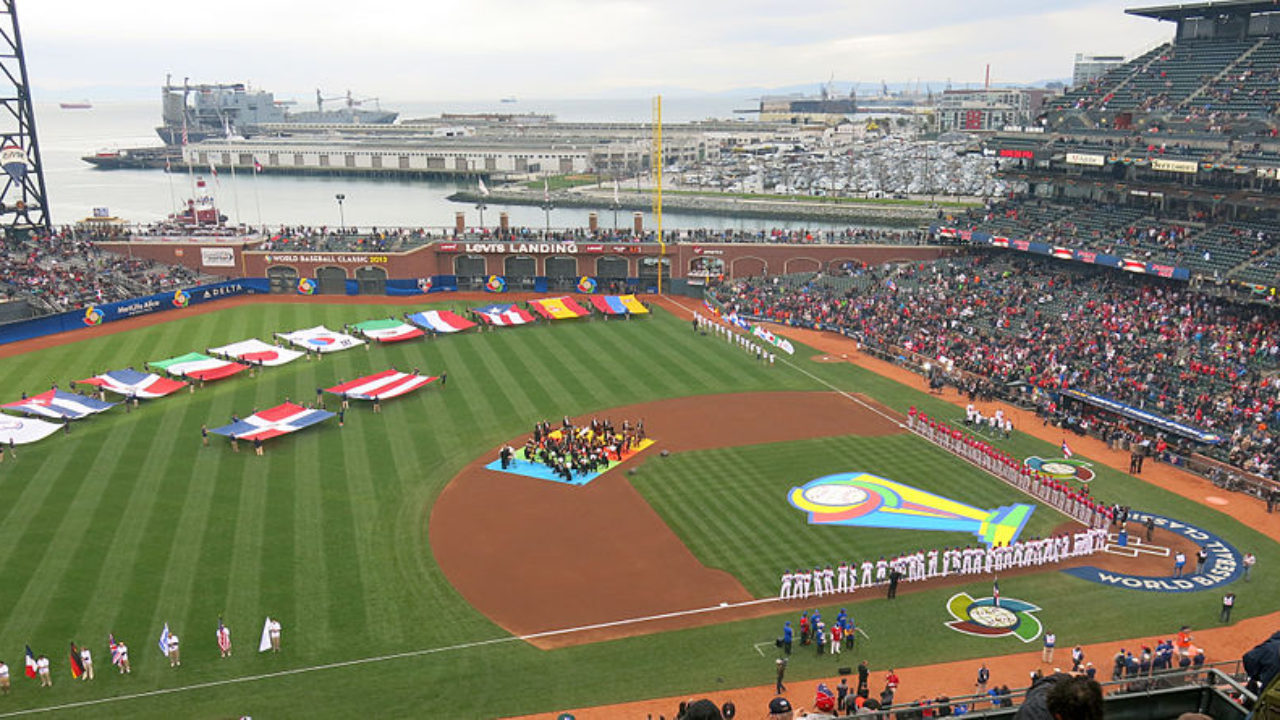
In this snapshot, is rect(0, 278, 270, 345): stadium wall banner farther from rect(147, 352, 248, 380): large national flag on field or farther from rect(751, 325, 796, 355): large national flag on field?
rect(751, 325, 796, 355): large national flag on field

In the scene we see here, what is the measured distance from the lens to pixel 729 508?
3628 cm

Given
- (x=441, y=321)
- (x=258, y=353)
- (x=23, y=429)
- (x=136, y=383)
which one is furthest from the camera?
(x=441, y=321)

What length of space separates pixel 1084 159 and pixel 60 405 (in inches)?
2508

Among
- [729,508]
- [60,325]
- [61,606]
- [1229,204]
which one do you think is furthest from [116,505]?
[1229,204]

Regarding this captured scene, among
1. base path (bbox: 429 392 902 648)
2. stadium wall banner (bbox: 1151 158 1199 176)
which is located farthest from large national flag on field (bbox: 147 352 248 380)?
stadium wall banner (bbox: 1151 158 1199 176)

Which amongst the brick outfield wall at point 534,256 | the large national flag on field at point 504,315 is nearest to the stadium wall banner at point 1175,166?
the brick outfield wall at point 534,256

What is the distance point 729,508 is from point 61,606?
23.0 meters

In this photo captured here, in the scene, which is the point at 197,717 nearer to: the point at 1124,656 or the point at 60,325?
the point at 1124,656

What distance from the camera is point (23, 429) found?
1651 inches

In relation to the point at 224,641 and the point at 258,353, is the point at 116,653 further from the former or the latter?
the point at 258,353

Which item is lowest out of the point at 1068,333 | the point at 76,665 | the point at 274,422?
the point at 76,665

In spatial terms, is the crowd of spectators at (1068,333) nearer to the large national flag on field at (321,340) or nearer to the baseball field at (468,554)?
the baseball field at (468,554)

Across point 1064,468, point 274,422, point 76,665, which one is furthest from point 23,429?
point 1064,468

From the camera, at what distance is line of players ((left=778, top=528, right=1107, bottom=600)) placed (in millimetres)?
29875
